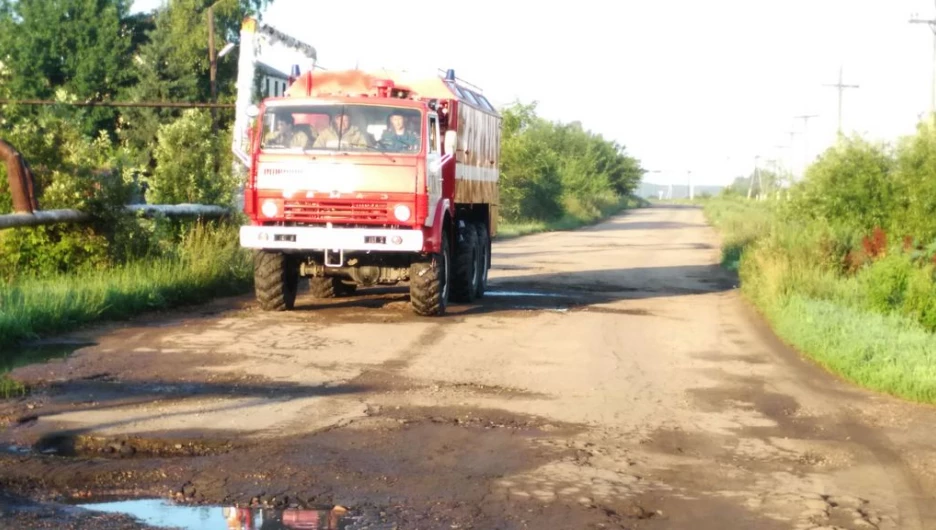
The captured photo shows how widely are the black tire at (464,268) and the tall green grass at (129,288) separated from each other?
3.31 meters

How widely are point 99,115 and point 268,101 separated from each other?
31.0 m

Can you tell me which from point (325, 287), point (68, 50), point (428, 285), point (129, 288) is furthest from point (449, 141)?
point (68, 50)

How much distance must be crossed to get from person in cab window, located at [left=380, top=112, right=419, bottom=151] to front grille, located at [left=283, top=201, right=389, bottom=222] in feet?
2.65

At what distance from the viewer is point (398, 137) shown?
1512cm

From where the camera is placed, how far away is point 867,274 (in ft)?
54.2

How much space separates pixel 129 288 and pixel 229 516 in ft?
30.5

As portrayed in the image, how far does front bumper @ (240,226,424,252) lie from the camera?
1460 cm

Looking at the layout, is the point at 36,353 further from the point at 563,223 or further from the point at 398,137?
the point at 563,223

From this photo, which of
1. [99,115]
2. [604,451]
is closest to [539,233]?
[99,115]

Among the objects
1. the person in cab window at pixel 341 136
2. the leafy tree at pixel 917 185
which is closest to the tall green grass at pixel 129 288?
the person in cab window at pixel 341 136

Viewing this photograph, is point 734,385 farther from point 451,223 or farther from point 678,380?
point 451,223

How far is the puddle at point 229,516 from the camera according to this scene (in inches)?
244

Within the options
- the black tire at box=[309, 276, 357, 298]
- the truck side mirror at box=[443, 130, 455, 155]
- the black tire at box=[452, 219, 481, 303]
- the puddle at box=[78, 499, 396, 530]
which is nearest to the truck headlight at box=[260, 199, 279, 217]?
the truck side mirror at box=[443, 130, 455, 155]

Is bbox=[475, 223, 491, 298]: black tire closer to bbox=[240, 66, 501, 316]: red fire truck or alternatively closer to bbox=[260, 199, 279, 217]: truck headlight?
bbox=[240, 66, 501, 316]: red fire truck
